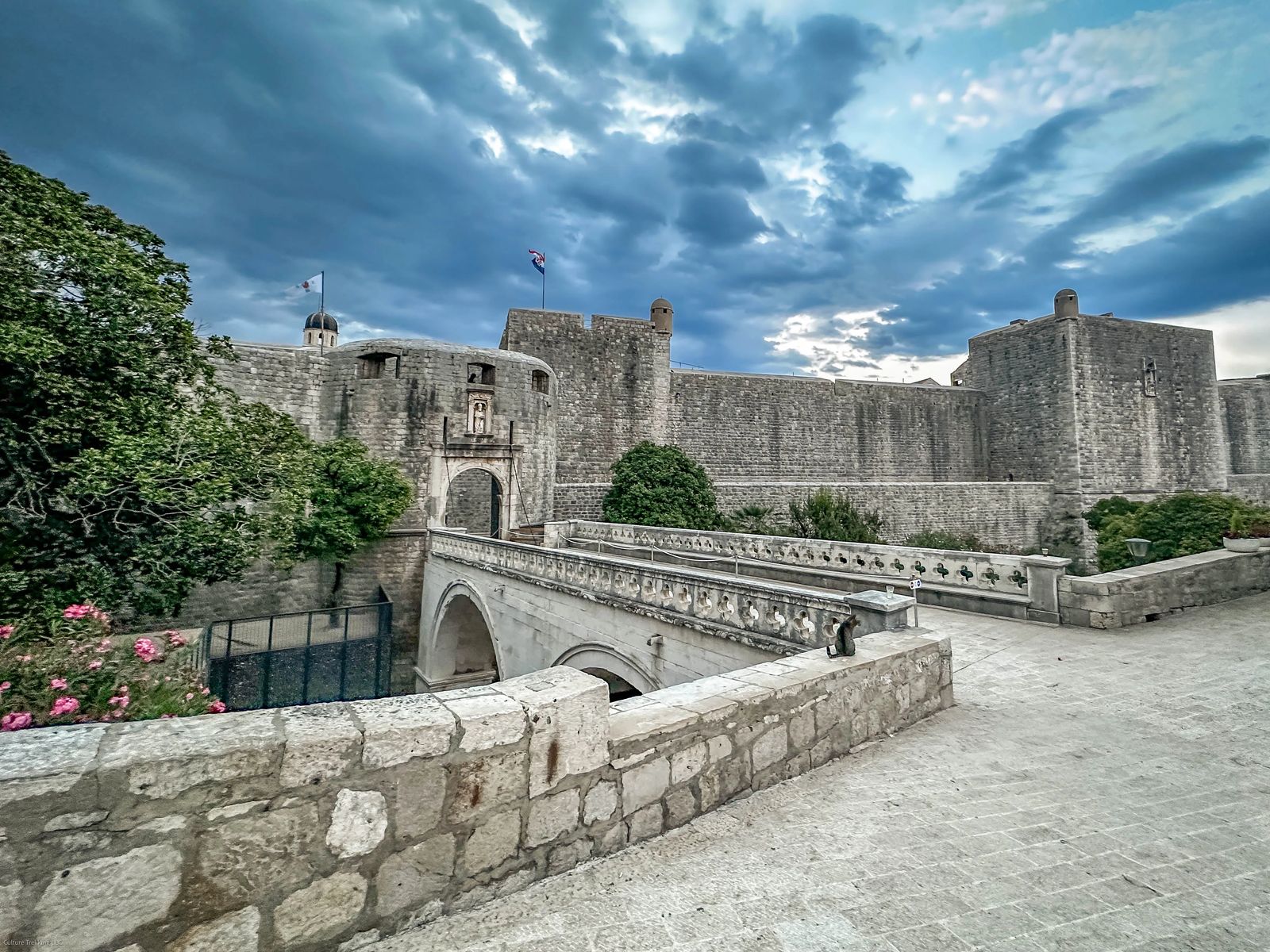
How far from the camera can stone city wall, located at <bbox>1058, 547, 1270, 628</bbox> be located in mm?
7242

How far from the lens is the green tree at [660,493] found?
20.3 m

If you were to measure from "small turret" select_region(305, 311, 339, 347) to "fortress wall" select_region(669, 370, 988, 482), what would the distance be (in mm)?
40184

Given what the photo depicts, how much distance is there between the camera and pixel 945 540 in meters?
23.0

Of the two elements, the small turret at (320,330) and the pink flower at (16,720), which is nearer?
the pink flower at (16,720)

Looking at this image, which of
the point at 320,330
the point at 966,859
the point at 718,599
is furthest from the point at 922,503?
the point at 320,330

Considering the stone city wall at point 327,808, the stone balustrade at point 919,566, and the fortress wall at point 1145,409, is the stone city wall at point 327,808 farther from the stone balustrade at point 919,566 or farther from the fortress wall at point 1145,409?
the fortress wall at point 1145,409

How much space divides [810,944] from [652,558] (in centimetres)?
1056

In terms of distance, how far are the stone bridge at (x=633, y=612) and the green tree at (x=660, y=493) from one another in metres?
6.77

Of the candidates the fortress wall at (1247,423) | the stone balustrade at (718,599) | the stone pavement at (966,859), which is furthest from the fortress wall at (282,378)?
the fortress wall at (1247,423)

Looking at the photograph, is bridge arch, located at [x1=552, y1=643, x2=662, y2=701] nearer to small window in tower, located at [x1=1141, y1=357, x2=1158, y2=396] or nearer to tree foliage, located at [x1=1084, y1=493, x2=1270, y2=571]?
tree foliage, located at [x1=1084, y1=493, x2=1270, y2=571]

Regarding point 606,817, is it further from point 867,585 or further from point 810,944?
point 867,585

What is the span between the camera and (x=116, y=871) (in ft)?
5.17

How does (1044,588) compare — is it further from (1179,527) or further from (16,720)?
(1179,527)

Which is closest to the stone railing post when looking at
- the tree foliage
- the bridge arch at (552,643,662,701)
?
the bridge arch at (552,643,662,701)
